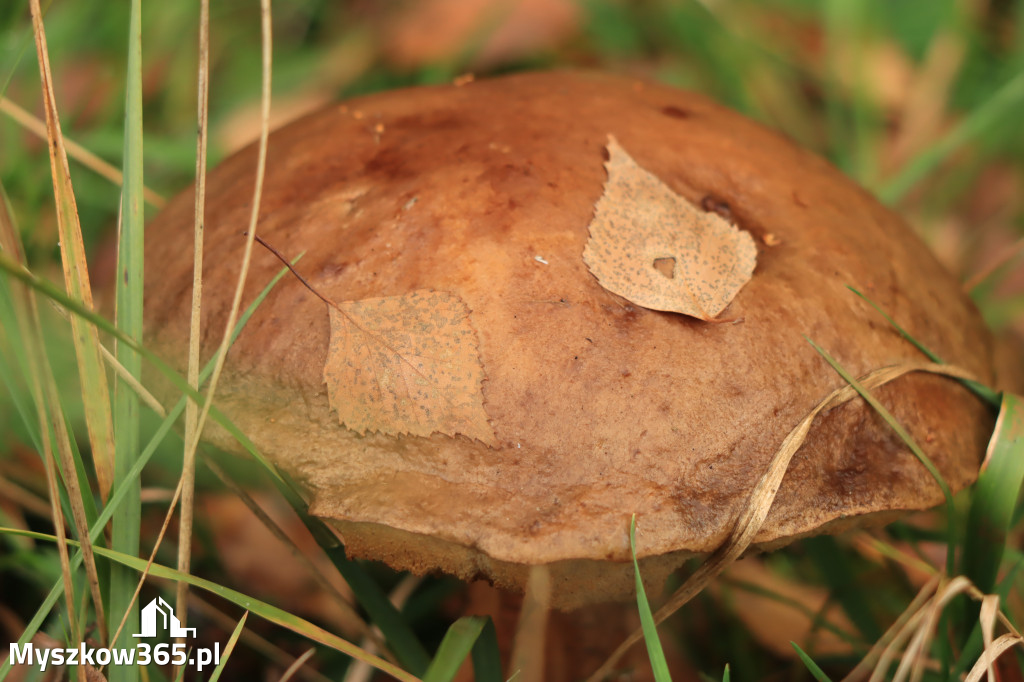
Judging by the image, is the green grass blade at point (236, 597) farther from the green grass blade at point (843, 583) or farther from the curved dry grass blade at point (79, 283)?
the green grass blade at point (843, 583)

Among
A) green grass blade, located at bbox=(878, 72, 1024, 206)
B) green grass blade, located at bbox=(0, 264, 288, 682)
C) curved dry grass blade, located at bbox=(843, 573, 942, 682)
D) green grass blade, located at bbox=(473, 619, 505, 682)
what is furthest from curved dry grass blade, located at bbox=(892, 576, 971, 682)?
green grass blade, located at bbox=(878, 72, 1024, 206)

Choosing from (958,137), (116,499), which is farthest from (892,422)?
(958,137)

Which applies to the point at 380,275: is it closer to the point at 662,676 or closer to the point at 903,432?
the point at 662,676

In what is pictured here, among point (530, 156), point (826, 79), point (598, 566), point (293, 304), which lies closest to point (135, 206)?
point (293, 304)

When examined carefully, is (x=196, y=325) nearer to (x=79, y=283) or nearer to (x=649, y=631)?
(x=79, y=283)

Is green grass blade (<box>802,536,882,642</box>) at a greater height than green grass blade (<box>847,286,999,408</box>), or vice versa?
green grass blade (<box>847,286,999,408</box>)

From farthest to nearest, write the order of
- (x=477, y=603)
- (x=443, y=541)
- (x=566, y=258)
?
1. (x=477, y=603)
2. (x=566, y=258)
3. (x=443, y=541)

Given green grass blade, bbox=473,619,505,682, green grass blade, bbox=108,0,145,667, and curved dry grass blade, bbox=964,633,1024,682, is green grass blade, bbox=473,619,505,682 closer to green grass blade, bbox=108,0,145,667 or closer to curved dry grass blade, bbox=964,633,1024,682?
green grass blade, bbox=108,0,145,667
